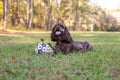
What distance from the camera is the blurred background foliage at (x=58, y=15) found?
52.0m

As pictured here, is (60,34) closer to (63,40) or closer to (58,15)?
(63,40)

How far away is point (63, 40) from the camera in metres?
9.34

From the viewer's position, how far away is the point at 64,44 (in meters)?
9.47

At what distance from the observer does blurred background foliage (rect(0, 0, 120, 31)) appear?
52000 mm

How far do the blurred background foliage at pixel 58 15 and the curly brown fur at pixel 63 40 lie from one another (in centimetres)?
3447

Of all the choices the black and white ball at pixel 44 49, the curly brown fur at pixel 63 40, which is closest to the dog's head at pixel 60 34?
the curly brown fur at pixel 63 40

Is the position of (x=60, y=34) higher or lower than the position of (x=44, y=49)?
higher

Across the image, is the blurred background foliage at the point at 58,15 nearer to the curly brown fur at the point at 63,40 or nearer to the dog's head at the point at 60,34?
the curly brown fur at the point at 63,40

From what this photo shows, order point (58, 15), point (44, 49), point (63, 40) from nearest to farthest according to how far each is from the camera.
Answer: point (44, 49), point (63, 40), point (58, 15)

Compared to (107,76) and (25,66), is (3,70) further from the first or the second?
(107,76)

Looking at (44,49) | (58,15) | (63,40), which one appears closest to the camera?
(44,49)

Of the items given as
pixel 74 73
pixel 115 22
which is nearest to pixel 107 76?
pixel 74 73

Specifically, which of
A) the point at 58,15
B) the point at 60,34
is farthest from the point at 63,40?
the point at 58,15

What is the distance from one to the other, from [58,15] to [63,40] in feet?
156
